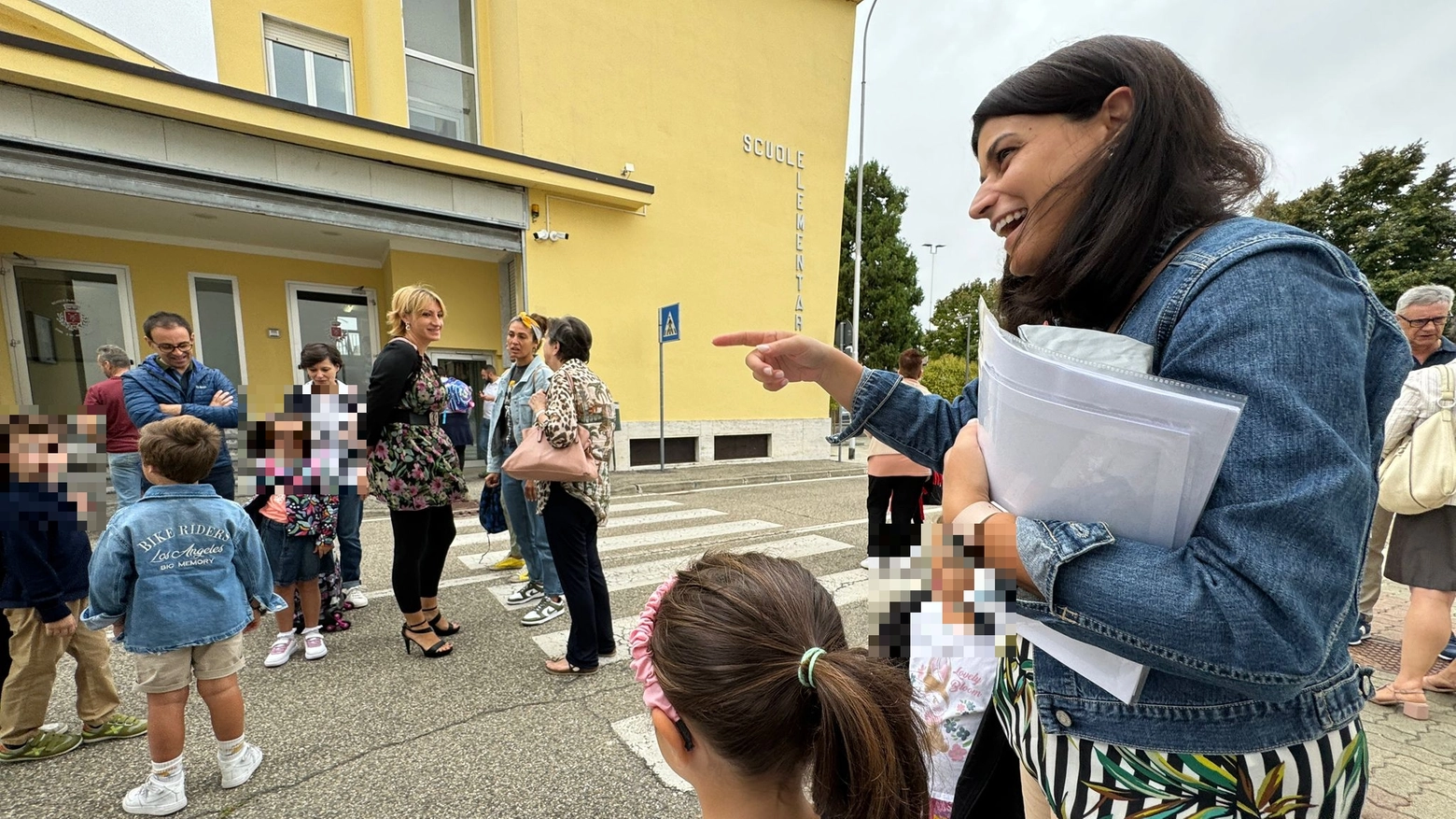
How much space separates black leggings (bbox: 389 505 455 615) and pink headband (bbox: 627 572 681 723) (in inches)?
97.3

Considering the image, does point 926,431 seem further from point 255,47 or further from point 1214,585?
point 255,47

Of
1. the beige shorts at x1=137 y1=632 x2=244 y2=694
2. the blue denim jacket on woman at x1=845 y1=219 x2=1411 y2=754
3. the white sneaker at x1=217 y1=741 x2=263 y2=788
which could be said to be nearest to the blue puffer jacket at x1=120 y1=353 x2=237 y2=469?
the beige shorts at x1=137 y1=632 x2=244 y2=694

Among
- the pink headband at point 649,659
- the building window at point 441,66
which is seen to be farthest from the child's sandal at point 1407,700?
the building window at point 441,66

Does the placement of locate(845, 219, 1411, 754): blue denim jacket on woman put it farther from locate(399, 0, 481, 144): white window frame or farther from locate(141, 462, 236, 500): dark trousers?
locate(399, 0, 481, 144): white window frame

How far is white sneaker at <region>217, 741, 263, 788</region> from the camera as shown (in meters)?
2.33

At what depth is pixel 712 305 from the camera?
12016mm

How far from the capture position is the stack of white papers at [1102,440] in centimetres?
65

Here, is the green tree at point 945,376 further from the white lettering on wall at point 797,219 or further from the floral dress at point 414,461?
the floral dress at point 414,461

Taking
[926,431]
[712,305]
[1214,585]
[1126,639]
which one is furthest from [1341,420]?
[712,305]

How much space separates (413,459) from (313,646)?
1.31 metres

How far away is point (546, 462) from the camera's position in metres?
3.07

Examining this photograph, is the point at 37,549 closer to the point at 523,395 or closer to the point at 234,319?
the point at 523,395

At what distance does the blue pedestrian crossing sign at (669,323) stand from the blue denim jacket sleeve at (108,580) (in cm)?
808

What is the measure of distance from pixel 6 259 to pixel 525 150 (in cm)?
696
